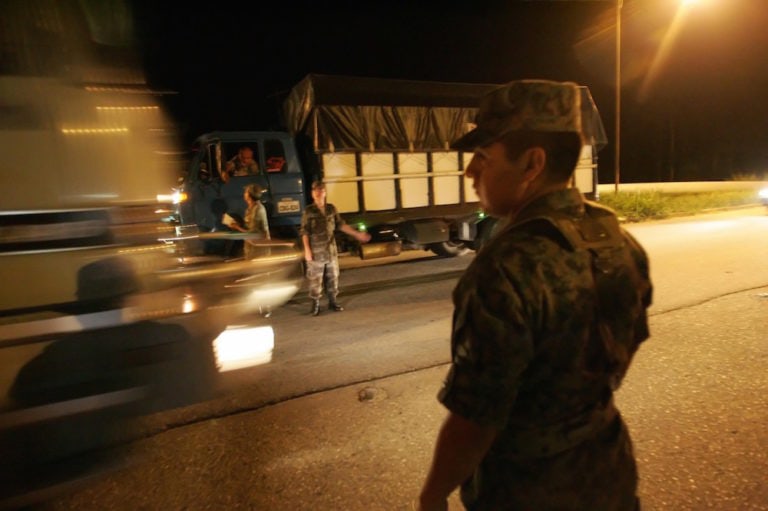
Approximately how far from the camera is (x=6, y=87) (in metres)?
2.30

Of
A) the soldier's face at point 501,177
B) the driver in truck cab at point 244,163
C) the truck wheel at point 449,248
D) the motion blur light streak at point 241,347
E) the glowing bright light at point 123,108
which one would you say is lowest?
the truck wheel at point 449,248

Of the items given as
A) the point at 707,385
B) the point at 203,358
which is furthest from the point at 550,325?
the point at 707,385

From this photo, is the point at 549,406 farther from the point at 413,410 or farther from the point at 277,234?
the point at 277,234

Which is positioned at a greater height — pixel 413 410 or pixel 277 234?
pixel 277 234

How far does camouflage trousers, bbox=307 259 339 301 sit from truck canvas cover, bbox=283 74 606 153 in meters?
2.45

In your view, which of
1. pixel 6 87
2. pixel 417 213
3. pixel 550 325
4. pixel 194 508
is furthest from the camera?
pixel 417 213

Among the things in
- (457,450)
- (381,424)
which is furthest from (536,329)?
(381,424)

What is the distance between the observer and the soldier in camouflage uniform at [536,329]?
1143 millimetres

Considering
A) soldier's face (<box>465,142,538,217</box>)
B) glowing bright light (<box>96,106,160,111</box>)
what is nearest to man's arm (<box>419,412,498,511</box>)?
soldier's face (<box>465,142,538,217</box>)

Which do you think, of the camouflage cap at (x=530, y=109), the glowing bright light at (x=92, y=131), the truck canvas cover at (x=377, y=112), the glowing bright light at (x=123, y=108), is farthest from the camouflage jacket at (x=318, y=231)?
the camouflage cap at (x=530, y=109)

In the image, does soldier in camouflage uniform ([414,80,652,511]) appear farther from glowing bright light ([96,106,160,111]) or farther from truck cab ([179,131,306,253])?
truck cab ([179,131,306,253])

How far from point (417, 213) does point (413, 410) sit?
230 inches

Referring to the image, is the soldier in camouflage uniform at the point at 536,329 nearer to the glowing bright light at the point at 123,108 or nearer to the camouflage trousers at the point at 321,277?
the glowing bright light at the point at 123,108

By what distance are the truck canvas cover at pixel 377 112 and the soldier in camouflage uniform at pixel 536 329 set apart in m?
7.24
